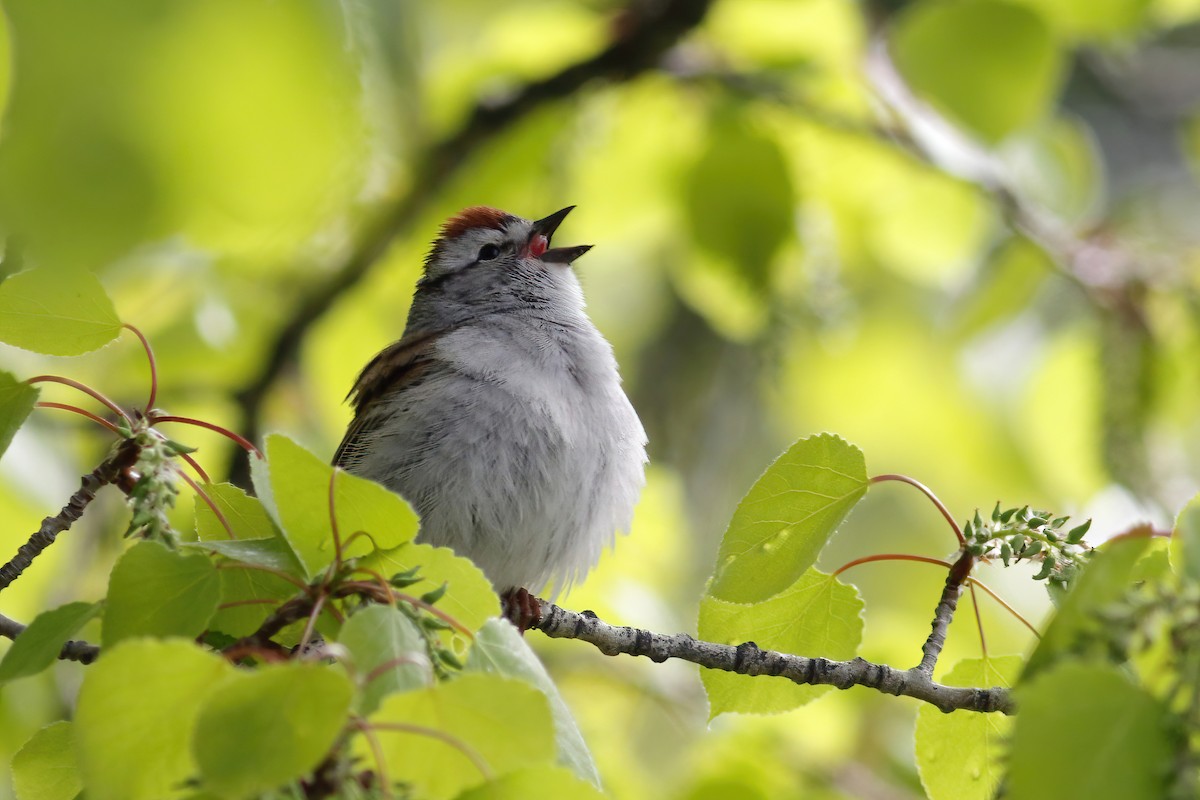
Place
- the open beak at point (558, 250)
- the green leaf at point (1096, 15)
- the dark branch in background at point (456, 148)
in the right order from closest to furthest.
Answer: the green leaf at point (1096, 15) < the dark branch in background at point (456, 148) < the open beak at point (558, 250)

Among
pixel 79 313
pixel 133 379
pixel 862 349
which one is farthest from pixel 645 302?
pixel 79 313

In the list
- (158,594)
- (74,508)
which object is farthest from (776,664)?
(74,508)

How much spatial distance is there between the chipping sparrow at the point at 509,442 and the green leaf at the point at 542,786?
66.6 inches

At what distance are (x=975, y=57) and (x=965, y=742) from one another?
6.82ft

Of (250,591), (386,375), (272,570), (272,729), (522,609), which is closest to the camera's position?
(272,729)

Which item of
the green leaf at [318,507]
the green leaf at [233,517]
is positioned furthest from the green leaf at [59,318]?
the green leaf at [318,507]

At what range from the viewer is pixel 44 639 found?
5.02 ft

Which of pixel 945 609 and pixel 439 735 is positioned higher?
pixel 945 609

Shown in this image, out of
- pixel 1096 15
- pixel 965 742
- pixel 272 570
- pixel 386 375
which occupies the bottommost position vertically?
pixel 272 570

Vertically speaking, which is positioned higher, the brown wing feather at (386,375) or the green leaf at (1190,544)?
the brown wing feather at (386,375)

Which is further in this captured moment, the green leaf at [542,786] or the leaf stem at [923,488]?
the leaf stem at [923,488]

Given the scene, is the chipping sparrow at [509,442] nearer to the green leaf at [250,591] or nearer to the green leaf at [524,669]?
the green leaf at [250,591]

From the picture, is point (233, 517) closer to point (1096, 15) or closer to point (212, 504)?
point (212, 504)

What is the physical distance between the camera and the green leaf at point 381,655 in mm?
1384
